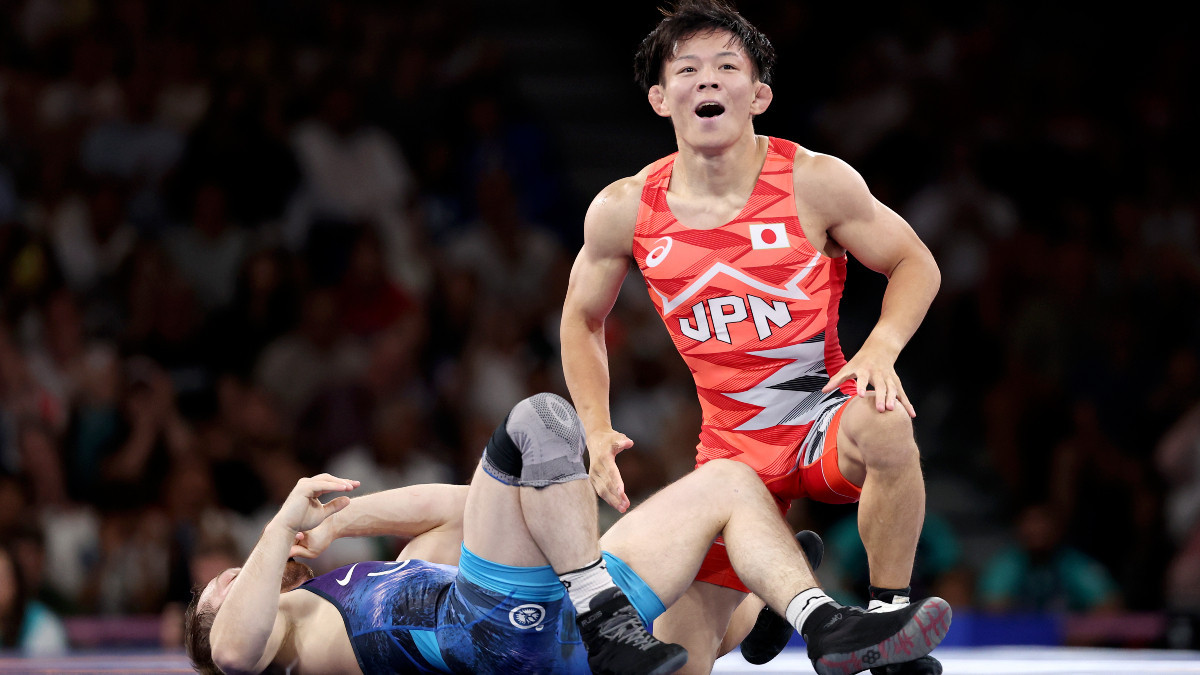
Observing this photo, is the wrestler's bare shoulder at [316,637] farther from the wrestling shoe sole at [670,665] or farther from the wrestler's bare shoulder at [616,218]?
the wrestler's bare shoulder at [616,218]

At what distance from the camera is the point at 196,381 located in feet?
19.7

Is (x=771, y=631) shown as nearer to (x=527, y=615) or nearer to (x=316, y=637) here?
(x=527, y=615)

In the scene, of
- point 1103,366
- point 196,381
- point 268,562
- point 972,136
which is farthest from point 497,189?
point 268,562

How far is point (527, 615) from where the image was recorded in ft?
9.15

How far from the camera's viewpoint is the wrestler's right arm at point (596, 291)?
3.18 m

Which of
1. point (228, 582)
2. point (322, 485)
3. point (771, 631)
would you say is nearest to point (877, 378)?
point (771, 631)

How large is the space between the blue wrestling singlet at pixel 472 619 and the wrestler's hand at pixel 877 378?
643mm

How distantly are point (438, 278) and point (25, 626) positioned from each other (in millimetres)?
2511

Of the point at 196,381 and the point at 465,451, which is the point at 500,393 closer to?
the point at 465,451

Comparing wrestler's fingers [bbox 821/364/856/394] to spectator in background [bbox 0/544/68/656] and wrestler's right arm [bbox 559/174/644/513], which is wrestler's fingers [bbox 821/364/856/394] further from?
spectator in background [bbox 0/544/68/656]

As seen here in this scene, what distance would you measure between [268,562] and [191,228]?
12.6ft

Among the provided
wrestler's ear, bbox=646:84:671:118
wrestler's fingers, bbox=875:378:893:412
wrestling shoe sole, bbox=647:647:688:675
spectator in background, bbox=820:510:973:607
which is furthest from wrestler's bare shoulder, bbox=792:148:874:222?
spectator in background, bbox=820:510:973:607

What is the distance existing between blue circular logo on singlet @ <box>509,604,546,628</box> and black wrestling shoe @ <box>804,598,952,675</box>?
58cm

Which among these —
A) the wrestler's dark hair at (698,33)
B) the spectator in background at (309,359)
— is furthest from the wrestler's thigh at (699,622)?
the spectator in background at (309,359)
